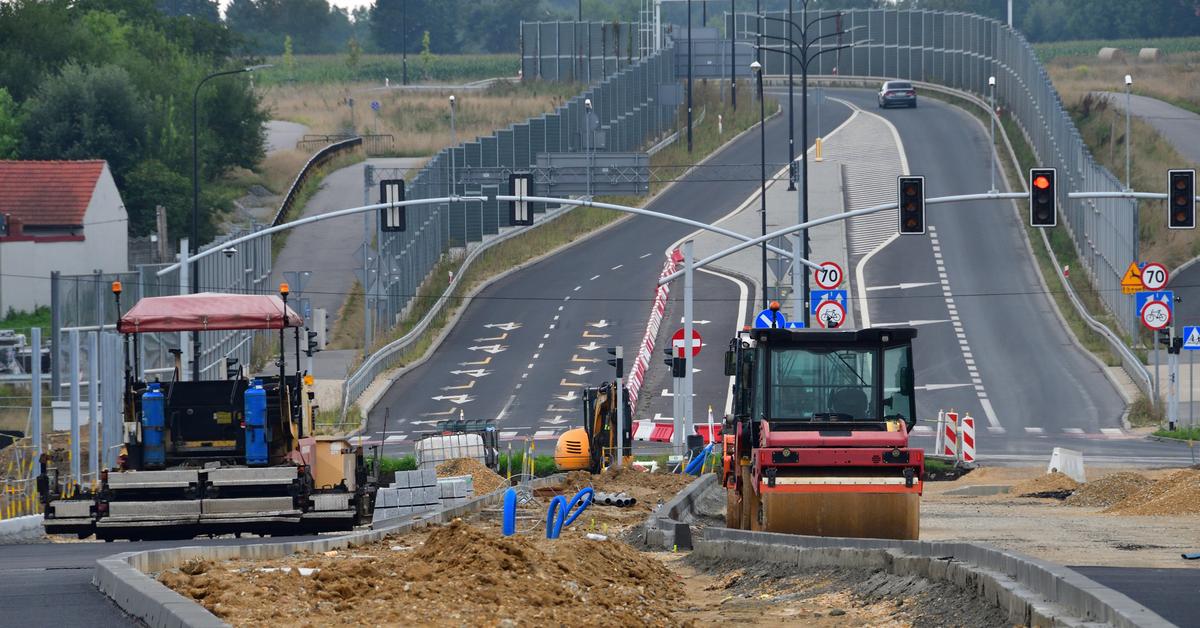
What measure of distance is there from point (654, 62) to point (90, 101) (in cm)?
2988

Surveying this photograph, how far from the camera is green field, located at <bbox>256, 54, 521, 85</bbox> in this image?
5517 inches

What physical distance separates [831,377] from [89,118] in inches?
2448

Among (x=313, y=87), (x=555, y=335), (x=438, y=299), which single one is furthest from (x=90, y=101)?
(x=313, y=87)

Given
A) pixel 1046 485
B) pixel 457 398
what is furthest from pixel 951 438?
pixel 457 398

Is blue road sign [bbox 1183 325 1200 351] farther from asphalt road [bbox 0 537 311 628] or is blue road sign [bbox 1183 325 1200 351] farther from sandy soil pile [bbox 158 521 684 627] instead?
sandy soil pile [bbox 158 521 684 627]

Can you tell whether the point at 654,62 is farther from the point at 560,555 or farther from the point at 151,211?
the point at 560,555

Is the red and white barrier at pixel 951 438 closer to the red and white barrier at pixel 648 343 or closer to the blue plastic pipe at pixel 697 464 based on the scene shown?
the blue plastic pipe at pixel 697 464

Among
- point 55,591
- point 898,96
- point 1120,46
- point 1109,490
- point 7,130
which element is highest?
point 1120,46

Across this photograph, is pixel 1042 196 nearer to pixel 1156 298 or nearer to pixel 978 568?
pixel 1156 298

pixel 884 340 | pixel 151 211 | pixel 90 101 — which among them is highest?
pixel 90 101

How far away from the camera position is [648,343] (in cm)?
5341

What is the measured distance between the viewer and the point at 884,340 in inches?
771

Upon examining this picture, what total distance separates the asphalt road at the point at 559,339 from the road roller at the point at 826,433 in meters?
25.0

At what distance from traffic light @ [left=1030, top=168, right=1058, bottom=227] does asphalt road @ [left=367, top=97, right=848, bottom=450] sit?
14.6 meters
